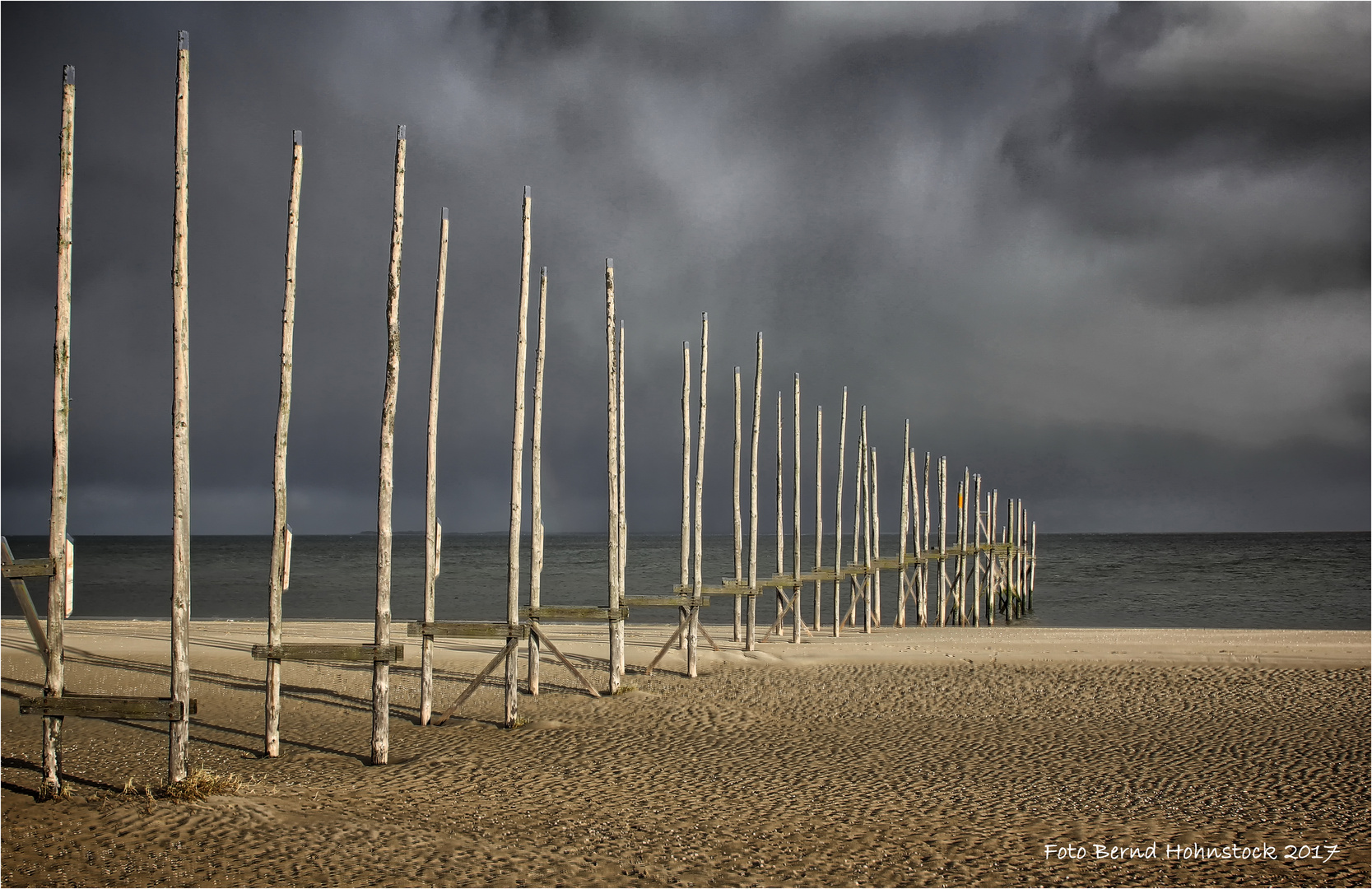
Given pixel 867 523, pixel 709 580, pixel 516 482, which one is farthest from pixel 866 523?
pixel 709 580

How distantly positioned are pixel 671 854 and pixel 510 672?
16.4 ft

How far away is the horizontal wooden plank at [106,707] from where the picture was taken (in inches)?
296

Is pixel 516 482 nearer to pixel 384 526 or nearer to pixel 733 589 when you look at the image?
pixel 384 526

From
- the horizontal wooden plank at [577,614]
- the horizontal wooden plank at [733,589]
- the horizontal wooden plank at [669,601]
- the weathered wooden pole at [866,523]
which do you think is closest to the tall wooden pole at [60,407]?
the horizontal wooden plank at [577,614]

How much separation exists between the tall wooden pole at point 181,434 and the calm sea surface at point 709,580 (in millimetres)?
23976

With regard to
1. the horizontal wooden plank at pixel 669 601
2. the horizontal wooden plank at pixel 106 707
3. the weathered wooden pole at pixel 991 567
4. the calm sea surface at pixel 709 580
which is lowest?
the calm sea surface at pixel 709 580

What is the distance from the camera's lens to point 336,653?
9422 millimetres

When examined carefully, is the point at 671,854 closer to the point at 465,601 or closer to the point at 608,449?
the point at 608,449

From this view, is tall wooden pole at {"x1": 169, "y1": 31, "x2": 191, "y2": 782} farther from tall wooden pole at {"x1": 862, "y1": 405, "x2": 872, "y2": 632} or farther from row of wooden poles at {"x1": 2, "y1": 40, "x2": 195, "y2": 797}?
tall wooden pole at {"x1": 862, "y1": 405, "x2": 872, "y2": 632}

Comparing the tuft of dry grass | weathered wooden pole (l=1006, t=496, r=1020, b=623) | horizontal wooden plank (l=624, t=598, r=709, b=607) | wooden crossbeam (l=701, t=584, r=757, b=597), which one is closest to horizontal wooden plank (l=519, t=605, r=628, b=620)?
horizontal wooden plank (l=624, t=598, r=709, b=607)

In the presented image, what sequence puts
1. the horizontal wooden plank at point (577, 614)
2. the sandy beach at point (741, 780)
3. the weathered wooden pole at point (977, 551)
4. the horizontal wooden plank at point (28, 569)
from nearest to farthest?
the sandy beach at point (741, 780), the horizontal wooden plank at point (28, 569), the horizontal wooden plank at point (577, 614), the weathered wooden pole at point (977, 551)

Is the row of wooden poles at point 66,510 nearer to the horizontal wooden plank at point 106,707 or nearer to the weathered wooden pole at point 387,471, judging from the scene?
the horizontal wooden plank at point 106,707

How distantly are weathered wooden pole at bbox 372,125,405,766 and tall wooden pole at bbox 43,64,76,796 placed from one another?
2.64 m

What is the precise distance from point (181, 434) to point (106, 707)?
7.59ft
